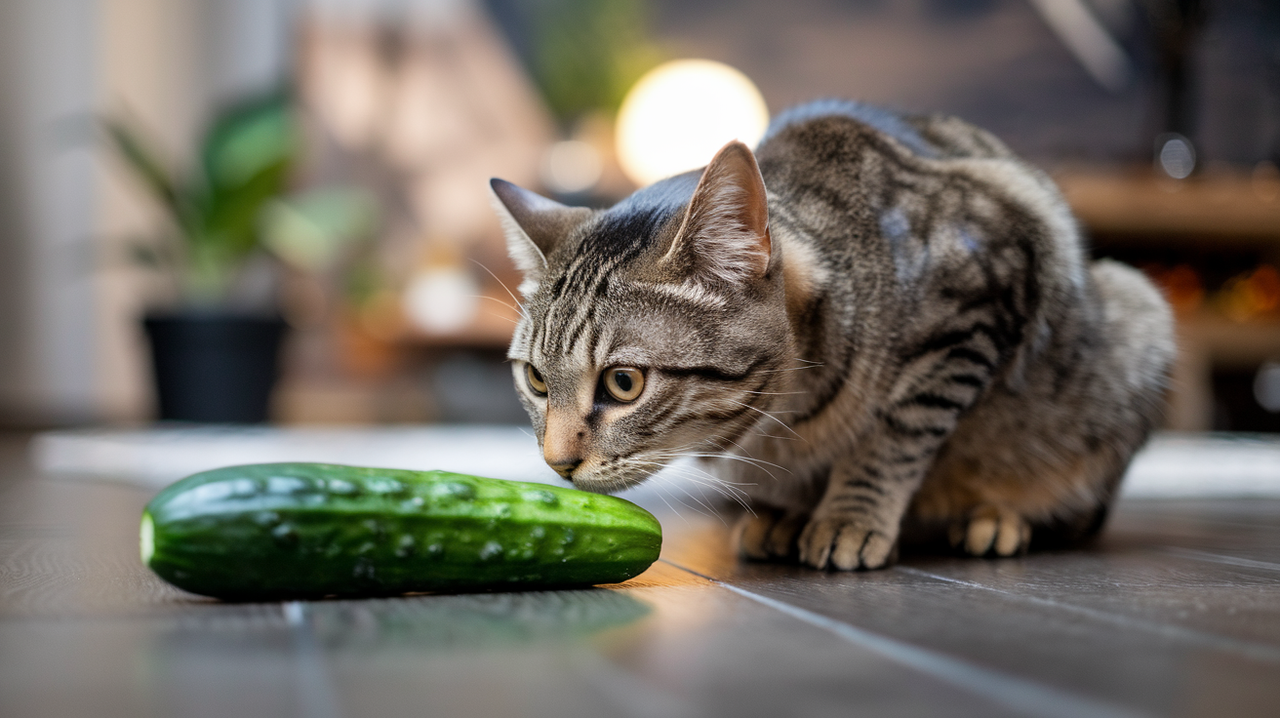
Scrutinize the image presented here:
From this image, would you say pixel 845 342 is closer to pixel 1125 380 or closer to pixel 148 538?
pixel 1125 380

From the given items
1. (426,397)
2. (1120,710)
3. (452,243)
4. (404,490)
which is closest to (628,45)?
(452,243)

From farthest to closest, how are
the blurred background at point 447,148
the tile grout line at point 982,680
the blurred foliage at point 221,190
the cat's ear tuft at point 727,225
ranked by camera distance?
the blurred background at point 447,148 < the blurred foliage at point 221,190 < the cat's ear tuft at point 727,225 < the tile grout line at point 982,680

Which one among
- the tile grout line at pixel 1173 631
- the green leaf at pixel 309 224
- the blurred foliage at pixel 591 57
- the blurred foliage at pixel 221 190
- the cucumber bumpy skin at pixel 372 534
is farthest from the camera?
the blurred foliage at pixel 591 57

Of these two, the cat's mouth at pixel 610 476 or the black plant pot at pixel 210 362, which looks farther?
the black plant pot at pixel 210 362

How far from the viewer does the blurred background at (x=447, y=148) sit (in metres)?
4.64

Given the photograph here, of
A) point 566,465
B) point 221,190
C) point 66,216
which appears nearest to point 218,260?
point 221,190

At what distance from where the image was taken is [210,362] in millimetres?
3809

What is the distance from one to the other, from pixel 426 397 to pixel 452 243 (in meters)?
0.91

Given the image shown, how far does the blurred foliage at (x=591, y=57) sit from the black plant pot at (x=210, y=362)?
2.26 m

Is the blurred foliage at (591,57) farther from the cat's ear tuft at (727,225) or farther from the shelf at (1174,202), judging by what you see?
the cat's ear tuft at (727,225)

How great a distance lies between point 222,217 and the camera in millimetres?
3770

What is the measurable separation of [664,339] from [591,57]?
4.60 meters

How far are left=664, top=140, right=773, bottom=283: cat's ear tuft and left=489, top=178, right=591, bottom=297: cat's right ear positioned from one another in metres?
0.24

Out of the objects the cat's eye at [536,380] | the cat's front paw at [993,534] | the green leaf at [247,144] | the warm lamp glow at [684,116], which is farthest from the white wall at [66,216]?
the cat's front paw at [993,534]
